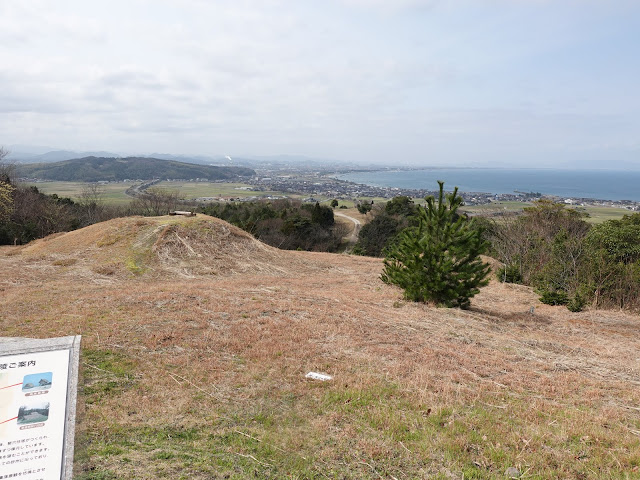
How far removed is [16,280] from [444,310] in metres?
14.6

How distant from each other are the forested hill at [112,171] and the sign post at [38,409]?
401 feet

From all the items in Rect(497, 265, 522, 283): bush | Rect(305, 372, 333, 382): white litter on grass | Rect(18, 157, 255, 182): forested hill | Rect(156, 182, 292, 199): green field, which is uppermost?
Rect(18, 157, 255, 182): forested hill

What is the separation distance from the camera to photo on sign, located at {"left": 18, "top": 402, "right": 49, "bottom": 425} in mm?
3311

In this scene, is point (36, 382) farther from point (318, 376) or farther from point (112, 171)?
point (112, 171)

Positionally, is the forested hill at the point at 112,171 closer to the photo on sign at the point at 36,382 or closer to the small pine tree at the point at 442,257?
the small pine tree at the point at 442,257

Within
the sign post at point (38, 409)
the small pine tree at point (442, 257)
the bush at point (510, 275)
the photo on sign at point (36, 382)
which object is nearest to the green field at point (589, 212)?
the bush at point (510, 275)

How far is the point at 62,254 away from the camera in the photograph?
16891 millimetres

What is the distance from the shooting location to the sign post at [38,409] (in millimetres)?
3049

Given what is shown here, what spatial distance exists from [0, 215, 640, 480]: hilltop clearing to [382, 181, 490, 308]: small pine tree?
2.60 ft

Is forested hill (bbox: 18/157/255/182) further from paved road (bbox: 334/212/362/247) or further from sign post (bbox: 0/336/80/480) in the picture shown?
sign post (bbox: 0/336/80/480)

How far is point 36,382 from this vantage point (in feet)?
12.0

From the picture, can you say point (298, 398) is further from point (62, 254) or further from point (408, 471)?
point (62, 254)

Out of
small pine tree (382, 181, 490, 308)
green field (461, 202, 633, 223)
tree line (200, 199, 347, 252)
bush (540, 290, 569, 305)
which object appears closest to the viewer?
small pine tree (382, 181, 490, 308)

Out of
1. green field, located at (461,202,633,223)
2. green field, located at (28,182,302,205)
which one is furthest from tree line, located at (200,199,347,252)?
green field, located at (28,182,302,205)
